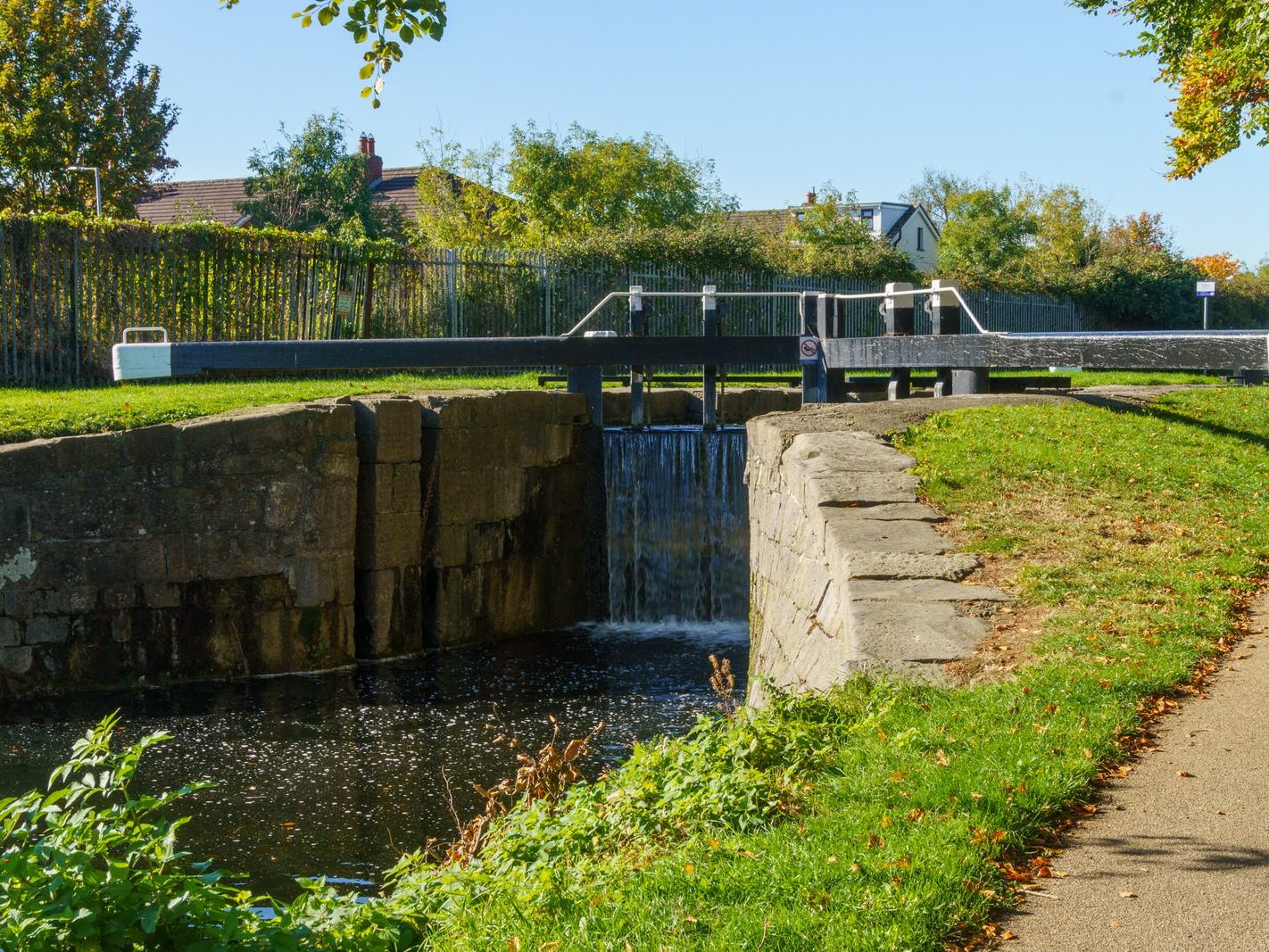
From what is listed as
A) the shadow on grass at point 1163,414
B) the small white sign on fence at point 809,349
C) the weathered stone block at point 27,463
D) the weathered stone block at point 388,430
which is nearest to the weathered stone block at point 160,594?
the weathered stone block at point 27,463

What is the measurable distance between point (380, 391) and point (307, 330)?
17.5 ft

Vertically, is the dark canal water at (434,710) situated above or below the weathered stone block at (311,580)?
below

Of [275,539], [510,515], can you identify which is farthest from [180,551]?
[510,515]

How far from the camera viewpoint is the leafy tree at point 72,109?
29.0 meters

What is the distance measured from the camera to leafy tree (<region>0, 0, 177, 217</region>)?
2897 centimetres

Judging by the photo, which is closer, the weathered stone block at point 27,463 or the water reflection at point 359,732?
the water reflection at point 359,732

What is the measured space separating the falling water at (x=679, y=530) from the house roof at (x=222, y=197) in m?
30.4

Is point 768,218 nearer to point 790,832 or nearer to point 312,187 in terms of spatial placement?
point 312,187

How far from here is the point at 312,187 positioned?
39469 mm

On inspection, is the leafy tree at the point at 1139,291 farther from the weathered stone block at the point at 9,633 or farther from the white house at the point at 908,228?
the weathered stone block at the point at 9,633

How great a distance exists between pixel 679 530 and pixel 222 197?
36482 millimetres

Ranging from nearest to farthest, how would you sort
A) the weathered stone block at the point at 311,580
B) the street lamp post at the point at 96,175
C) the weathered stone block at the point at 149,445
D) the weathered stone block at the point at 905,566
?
1. the weathered stone block at the point at 905,566
2. the weathered stone block at the point at 149,445
3. the weathered stone block at the point at 311,580
4. the street lamp post at the point at 96,175

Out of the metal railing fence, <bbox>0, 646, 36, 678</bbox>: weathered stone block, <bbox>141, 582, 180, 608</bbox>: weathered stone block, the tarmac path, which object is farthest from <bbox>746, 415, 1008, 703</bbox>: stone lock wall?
the metal railing fence

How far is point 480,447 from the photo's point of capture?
13672 mm
